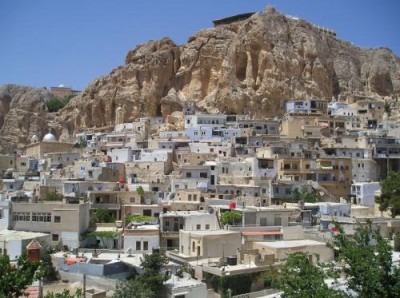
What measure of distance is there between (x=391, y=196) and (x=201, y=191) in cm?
1293

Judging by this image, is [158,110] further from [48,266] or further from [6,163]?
[48,266]

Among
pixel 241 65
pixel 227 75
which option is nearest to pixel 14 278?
pixel 227 75

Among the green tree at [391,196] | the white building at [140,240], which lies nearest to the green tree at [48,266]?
the white building at [140,240]

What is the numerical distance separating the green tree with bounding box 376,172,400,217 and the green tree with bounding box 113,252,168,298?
1994 centimetres

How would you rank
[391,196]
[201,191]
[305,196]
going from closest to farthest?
[391,196] < [305,196] < [201,191]

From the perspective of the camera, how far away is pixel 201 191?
39.8m

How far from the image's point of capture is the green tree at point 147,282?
20.8 m

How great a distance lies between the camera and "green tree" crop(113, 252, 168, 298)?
20.8 m

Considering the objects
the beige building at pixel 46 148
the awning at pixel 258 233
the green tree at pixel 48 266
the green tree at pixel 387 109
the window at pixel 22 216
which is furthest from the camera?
the green tree at pixel 387 109

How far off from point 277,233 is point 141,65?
150 feet

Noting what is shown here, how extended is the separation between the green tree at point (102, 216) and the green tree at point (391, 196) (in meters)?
18.4

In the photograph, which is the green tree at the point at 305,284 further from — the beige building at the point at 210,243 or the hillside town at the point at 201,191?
the beige building at the point at 210,243

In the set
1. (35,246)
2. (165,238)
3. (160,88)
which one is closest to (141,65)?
(160,88)

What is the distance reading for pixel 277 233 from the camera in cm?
3055
